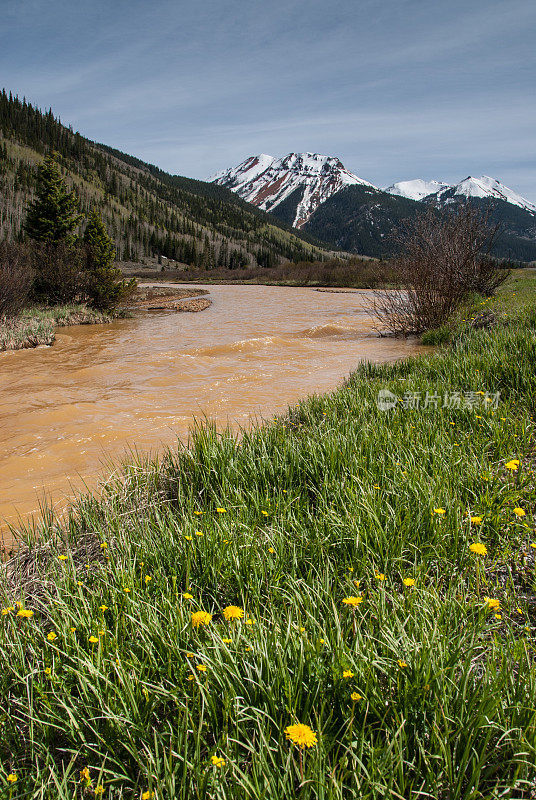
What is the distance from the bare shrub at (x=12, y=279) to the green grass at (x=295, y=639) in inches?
566

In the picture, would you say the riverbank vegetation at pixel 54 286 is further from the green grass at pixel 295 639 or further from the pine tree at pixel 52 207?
the green grass at pixel 295 639

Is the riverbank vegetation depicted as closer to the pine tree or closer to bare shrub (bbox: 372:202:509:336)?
the pine tree

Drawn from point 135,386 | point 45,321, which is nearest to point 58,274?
point 45,321

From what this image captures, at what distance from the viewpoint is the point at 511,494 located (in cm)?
278

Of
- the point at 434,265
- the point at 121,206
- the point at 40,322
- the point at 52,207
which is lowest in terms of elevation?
the point at 40,322

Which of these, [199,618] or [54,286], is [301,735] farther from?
[54,286]

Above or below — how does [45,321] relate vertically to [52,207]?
below

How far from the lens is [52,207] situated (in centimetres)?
3045

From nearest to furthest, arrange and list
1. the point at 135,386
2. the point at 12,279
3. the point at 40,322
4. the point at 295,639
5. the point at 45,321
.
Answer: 1. the point at 295,639
2. the point at 135,386
3. the point at 12,279
4. the point at 40,322
5. the point at 45,321

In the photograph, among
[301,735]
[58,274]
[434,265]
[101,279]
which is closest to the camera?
[301,735]

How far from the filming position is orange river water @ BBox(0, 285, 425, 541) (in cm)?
582

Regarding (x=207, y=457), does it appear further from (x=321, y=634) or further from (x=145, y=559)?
(x=321, y=634)

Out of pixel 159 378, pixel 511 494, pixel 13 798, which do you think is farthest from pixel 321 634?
pixel 159 378

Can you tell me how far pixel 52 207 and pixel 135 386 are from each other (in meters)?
26.6
